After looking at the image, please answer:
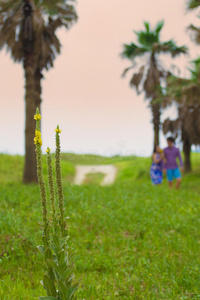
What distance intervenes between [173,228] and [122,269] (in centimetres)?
244

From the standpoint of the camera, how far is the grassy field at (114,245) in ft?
13.8

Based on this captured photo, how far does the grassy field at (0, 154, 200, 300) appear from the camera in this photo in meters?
4.22

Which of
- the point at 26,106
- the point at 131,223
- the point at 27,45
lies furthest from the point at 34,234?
the point at 27,45

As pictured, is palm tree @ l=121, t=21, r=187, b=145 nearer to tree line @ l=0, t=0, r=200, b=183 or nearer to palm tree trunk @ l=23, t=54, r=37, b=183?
tree line @ l=0, t=0, r=200, b=183

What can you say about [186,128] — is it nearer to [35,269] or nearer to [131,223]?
[131,223]

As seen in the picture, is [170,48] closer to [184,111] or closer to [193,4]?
[184,111]

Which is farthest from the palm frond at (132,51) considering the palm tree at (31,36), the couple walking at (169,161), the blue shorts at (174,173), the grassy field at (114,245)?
the grassy field at (114,245)

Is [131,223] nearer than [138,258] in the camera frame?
No

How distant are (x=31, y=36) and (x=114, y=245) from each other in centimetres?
1307

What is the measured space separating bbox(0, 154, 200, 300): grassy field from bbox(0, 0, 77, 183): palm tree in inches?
243

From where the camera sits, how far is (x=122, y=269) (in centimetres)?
473

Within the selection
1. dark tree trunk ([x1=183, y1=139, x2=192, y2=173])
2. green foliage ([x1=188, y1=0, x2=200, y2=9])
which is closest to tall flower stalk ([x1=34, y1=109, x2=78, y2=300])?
green foliage ([x1=188, y1=0, x2=200, y2=9])

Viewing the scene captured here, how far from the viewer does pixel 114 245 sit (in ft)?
18.7

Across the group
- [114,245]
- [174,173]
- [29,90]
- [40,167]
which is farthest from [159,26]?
[40,167]
